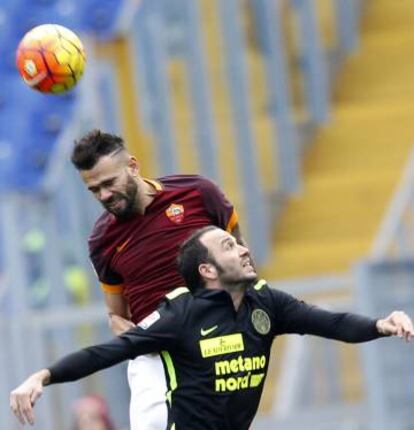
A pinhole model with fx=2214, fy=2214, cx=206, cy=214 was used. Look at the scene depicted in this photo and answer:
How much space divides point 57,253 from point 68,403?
1.49 metres

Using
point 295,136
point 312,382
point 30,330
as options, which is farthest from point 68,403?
point 295,136

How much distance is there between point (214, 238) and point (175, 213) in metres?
0.59

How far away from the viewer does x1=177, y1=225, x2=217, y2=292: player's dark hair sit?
9.88 metres

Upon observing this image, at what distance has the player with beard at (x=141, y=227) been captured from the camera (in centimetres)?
1017

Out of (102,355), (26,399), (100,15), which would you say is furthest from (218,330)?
(100,15)

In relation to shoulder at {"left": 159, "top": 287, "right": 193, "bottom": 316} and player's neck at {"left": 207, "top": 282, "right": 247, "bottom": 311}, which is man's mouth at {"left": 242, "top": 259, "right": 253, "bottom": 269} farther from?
shoulder at {"left": 159, "top": 287, "right": 193, "bottom": 316}

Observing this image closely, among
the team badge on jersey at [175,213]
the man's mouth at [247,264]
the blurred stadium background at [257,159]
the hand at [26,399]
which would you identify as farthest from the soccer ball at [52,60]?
the blurred stadium background at [257,159]

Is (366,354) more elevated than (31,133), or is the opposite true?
(31,133)

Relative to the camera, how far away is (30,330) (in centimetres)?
1598

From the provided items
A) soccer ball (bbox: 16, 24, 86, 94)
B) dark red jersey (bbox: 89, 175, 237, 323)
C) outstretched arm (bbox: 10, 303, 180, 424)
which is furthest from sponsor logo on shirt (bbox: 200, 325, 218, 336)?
soccer ball (bbox: 16, 24, 86, 94)

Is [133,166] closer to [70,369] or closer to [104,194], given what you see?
[104,194]

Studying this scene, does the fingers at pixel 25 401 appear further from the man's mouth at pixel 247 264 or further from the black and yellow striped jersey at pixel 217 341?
the man's mouth at pixel 247 264

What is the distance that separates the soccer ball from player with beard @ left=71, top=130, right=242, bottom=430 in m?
0.61

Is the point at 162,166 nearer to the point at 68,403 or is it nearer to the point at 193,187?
the point at 68,403
